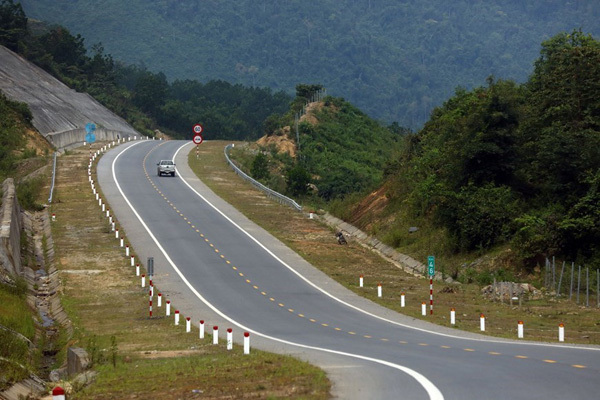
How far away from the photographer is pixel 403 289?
40.1 metres

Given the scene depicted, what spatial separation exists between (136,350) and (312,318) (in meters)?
8.01

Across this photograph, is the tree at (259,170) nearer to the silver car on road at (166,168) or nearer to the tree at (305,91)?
the silver car on road at (166,168)

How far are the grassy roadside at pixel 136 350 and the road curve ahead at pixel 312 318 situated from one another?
1.23 m

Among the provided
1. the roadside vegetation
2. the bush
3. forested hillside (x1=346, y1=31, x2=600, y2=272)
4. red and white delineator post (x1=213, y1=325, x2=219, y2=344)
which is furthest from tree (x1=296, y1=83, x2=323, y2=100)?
red and white delineator post (x1=213, y1=325, x2=219, y2=344)

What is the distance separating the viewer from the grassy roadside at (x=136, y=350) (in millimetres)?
19328

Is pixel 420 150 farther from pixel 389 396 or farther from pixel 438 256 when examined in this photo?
pixel 389 396

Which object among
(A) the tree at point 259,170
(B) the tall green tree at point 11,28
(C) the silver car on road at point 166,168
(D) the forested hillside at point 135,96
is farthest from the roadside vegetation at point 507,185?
(D) the forested hillside at point 135,96

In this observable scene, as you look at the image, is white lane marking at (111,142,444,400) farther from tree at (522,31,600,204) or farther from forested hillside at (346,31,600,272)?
tree at (522,31,600,204)

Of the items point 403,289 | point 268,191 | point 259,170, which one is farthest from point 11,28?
point 403,289

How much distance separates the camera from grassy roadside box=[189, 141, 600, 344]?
1217 inches

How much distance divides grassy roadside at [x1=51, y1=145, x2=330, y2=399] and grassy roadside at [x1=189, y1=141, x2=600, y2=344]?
8764mm

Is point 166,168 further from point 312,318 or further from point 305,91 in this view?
point 305,91

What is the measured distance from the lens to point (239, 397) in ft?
60.3

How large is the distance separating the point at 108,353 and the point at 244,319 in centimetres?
785
